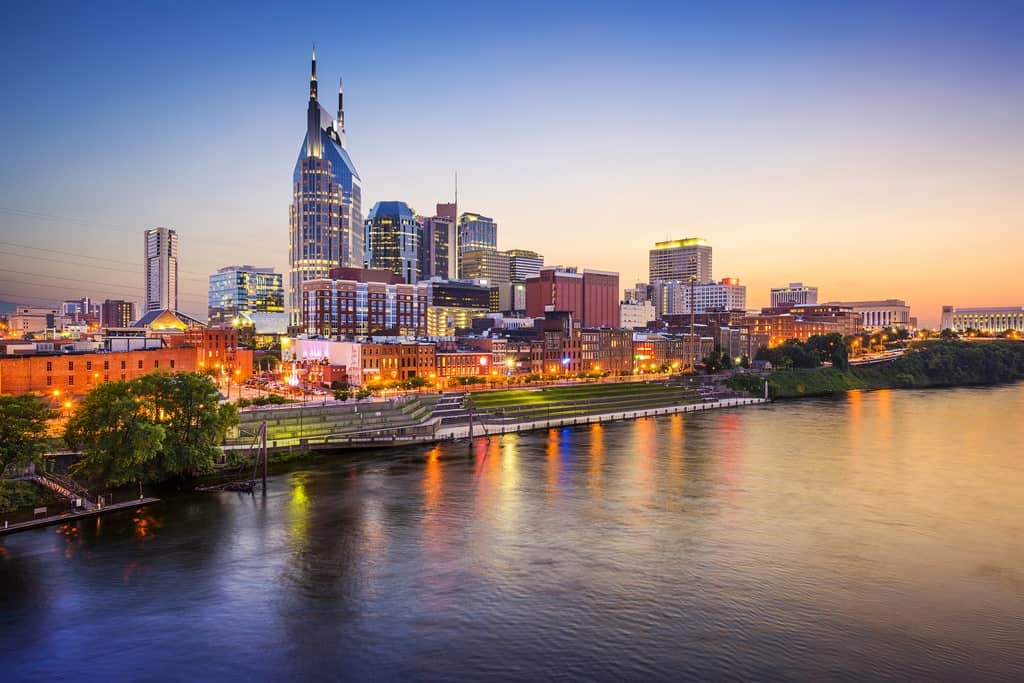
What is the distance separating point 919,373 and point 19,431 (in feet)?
621

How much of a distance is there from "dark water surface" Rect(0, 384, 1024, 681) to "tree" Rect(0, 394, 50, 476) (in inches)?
222

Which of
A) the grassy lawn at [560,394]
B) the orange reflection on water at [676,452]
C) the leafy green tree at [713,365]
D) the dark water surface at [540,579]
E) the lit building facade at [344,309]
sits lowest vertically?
the dark water surface at [540,579]

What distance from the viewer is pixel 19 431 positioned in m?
45.7

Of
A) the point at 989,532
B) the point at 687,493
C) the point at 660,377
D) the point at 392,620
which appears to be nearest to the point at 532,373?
the point at 660,377

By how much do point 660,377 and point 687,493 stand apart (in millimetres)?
97953

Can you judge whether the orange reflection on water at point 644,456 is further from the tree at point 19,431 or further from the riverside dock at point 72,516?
the tree at point 19,431

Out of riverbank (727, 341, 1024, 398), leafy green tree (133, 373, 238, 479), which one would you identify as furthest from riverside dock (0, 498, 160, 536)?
riverbank (727, 341, 1024, 398)

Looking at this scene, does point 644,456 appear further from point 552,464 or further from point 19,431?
point 19,431

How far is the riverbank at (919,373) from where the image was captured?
151625 millimetres

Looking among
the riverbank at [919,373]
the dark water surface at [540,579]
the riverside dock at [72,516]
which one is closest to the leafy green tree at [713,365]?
the riverbank at [919,373]

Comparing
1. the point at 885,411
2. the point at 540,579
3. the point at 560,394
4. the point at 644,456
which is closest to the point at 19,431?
the point at 540,579

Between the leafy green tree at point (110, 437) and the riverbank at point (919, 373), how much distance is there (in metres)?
120

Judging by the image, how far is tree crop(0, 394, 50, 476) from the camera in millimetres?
45438

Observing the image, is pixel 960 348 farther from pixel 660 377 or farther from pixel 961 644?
pixel 961 644
